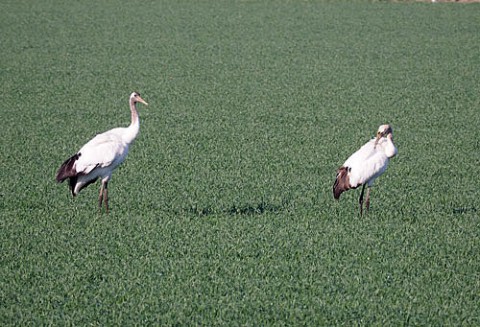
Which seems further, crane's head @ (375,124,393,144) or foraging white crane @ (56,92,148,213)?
crane's head @ (375,124,393,144)

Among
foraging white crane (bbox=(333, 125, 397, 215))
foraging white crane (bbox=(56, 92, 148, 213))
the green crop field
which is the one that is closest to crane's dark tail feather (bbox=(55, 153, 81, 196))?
foraging white crane (bbox=(56, 92, 148, 213))

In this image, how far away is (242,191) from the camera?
12.7 m

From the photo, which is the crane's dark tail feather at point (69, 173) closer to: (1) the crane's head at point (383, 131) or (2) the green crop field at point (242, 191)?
(2) the green crop field at point (242, 191)

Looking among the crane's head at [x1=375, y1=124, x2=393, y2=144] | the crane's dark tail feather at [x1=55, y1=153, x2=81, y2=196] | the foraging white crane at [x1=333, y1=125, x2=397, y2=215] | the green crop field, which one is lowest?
the green crop field

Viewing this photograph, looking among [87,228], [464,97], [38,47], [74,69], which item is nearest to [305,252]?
[87,228]

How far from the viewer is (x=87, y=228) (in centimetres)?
1080

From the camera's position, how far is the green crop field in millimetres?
8578

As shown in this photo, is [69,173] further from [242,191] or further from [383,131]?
[383,131]

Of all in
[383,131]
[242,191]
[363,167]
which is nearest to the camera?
[363,167]

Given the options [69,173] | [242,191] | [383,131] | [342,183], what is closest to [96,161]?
[69,173]

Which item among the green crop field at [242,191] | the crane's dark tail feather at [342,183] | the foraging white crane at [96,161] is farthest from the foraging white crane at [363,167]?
the foraging white crane at [96,161]

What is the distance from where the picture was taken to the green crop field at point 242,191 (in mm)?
8578

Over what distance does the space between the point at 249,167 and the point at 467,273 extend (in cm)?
539

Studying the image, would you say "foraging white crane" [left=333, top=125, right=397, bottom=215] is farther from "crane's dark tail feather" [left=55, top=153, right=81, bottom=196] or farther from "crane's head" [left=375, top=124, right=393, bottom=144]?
"crane's dark tail feather" [left=55, top=153, right=81, bottom=196]
